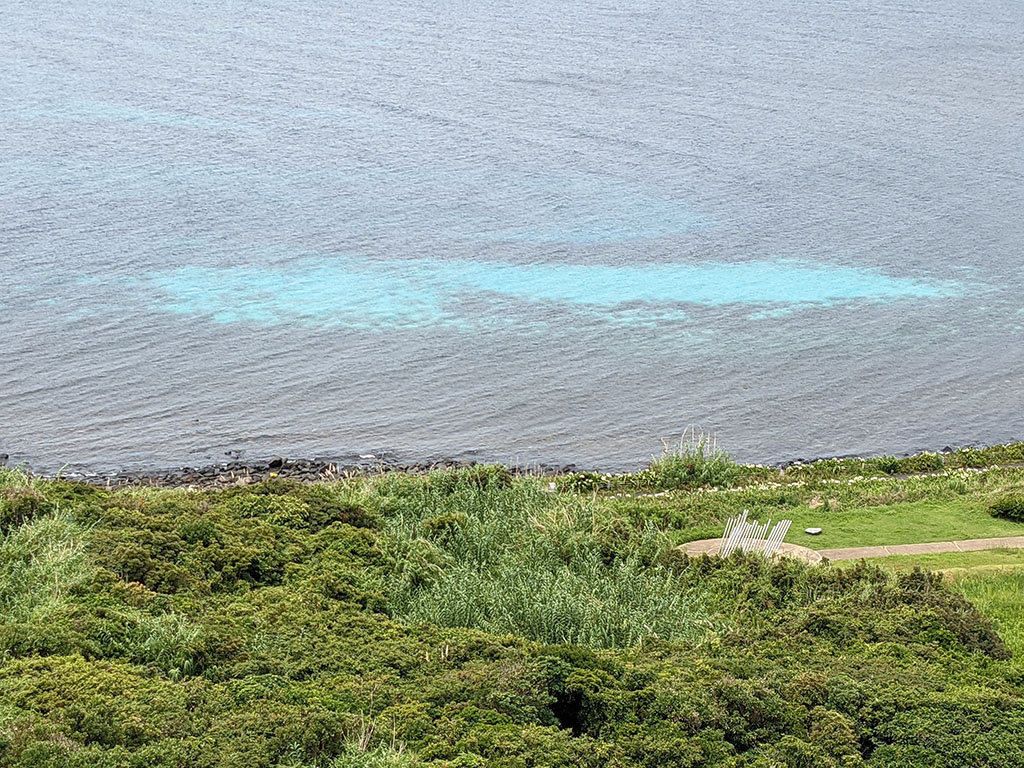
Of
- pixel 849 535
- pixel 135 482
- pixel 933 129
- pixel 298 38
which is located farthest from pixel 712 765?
pixel 298 38

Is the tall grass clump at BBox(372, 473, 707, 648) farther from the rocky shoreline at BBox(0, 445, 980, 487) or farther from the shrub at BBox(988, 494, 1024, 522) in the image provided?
the shrub at BBox(988, 494, 1024, 522)

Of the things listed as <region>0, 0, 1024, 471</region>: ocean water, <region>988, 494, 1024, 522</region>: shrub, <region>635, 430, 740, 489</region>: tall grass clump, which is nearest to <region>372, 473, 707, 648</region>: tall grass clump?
<region>635, 430, 740, 489</region>: tall grass clump

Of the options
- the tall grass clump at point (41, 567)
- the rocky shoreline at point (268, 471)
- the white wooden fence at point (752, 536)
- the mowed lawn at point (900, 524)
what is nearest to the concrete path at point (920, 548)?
the mowed lawn at point (900, 524)

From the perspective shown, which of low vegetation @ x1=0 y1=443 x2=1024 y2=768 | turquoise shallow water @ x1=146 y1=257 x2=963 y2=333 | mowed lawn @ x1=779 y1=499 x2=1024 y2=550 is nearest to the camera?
low vegetation @ x1=0 y1=443 x2=1024 y2=768

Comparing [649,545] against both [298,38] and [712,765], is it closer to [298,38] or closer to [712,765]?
[712,765]

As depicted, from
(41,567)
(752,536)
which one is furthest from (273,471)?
(41,567)

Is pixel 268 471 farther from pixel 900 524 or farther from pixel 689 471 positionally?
pixel 900 524
